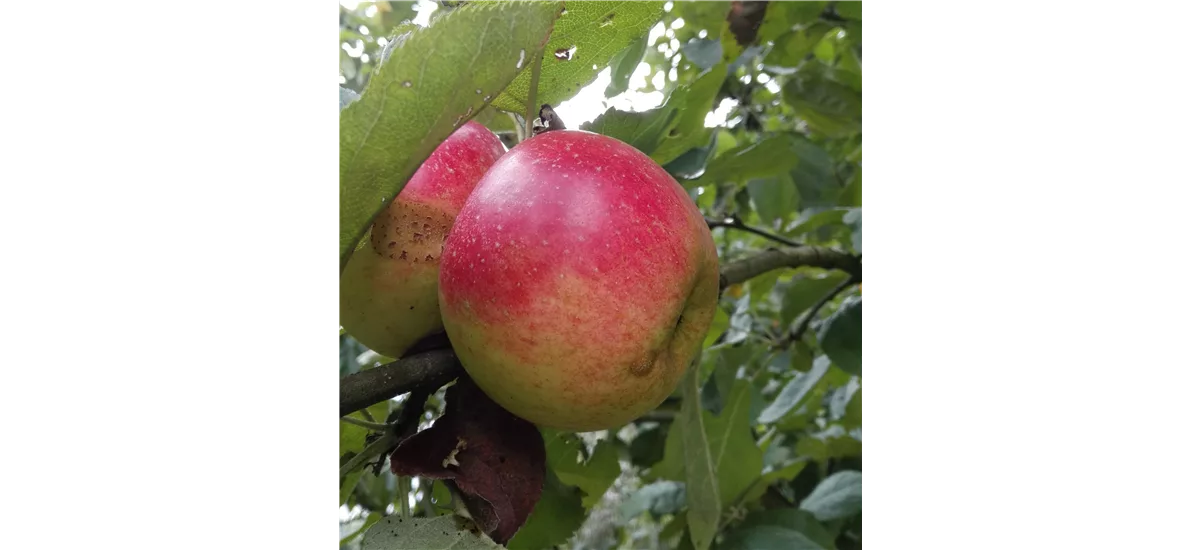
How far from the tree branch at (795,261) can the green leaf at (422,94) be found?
423 mm

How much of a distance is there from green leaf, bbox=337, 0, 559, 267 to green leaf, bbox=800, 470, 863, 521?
0.64 metres

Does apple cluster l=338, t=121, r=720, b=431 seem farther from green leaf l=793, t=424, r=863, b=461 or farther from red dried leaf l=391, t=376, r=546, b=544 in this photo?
green leaf l=793, t=424, r=863, b=461

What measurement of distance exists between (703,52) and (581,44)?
0.53 meters

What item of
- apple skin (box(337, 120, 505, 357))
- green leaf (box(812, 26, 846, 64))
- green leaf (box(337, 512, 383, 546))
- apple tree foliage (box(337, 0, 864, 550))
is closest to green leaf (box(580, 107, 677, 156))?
apple tree foliage (box(337, 0, 864, 550))

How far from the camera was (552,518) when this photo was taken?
0.72 m

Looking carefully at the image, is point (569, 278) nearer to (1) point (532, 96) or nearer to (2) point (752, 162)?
(1) point (532, 96)

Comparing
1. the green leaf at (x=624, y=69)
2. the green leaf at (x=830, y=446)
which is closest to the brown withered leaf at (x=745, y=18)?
the green leaf at (x=624, y=69)

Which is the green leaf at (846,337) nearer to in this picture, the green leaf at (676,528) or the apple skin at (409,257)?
the green leaf at (676,528)

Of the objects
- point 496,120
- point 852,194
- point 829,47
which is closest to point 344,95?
point 496,120

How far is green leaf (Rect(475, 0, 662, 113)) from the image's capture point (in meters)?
0.49

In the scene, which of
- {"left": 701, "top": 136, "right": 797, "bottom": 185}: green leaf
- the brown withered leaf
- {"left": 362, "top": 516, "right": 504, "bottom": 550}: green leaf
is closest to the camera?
{"left": 362, "top": 516, "right": 504, "bottom": 550}: green leaf

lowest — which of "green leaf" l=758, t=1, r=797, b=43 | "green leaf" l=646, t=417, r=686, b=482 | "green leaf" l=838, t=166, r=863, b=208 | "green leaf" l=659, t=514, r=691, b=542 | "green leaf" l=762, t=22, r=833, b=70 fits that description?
"green leaf" l=659, t=514, r=691, b=542
